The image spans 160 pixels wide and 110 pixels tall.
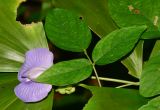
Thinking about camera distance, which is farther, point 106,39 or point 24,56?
point 24,56

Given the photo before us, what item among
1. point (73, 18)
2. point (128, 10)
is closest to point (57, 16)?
point (73, 18)

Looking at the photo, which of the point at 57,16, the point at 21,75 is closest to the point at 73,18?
the point at 57,16

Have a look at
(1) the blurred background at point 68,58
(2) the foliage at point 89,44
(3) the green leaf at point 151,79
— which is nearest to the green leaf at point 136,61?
(2) the foliage at point 89,44

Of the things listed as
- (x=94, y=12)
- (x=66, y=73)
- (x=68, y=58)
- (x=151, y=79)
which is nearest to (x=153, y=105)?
(x=151, y=79)

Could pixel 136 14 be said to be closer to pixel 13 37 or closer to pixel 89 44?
pixel 89 44

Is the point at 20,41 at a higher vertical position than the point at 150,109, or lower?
higher

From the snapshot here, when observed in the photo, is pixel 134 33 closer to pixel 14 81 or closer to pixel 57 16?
pixel 57 16
